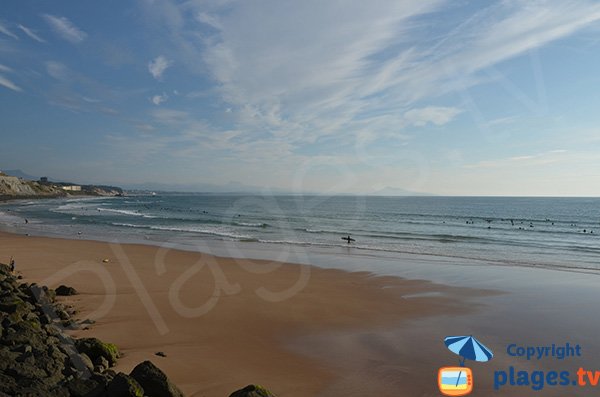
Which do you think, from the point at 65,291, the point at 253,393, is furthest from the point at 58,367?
the point at 65,291

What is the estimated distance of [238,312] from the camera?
37.0ft

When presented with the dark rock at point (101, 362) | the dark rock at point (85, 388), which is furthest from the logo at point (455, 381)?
the dark rock at point (101, 362)

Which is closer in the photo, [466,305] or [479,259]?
[466,305]

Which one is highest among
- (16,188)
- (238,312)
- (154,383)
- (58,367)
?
(16,188)

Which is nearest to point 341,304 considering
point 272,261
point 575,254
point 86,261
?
point 272,261

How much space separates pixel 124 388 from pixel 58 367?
155 centimetres

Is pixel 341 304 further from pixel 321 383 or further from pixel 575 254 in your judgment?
pixel 575 254

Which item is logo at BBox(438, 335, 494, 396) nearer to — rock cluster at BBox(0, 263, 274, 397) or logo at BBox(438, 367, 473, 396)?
logo at BBox(438, 367, 473, 396)

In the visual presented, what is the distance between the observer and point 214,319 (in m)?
10.5

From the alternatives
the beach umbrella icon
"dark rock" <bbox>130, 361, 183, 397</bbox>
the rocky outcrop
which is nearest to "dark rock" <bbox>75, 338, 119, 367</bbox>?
"dark rock" <bbox>130, 361, 183, 397</bbox>

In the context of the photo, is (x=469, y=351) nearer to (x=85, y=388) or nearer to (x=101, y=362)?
(x=85, y=388)

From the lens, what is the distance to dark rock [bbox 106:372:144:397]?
5.07 metres

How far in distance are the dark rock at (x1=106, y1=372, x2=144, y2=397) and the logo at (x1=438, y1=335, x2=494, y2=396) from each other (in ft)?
15.5

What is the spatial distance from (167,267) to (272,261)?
5.48 m
